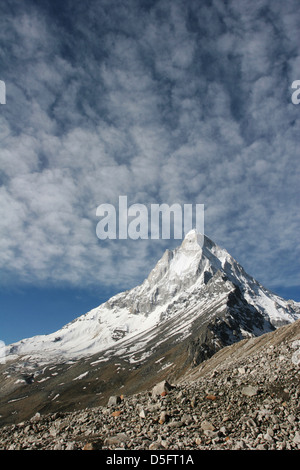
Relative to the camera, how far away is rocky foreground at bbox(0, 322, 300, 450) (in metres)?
16.1

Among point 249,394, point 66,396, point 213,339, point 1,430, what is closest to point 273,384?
point 249,394

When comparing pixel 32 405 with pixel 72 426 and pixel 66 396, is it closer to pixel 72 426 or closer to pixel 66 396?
pixel 66 396

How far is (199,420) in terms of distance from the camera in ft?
60.4

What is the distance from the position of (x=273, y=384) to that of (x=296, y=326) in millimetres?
16297

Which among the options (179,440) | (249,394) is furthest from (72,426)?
(249,394)

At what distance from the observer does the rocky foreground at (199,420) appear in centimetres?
1606

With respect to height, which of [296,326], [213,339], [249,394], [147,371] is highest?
[213,339]

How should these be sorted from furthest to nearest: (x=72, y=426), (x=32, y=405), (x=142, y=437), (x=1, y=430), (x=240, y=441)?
(x=32, y=405), (x=1, y=430), (x=72, y=426), (x=142, y=437), (x=240, y=441)

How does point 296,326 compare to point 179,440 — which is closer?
point 179,440

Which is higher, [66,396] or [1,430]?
[66,396]

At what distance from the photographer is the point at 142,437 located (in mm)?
16953
